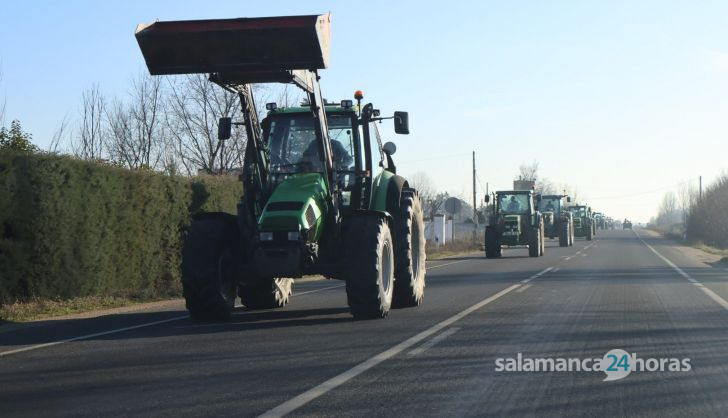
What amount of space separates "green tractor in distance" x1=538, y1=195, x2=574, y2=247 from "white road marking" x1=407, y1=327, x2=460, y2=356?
123ft

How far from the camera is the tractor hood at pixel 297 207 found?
11.6 m

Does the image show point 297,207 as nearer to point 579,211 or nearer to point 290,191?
→ point 290,191

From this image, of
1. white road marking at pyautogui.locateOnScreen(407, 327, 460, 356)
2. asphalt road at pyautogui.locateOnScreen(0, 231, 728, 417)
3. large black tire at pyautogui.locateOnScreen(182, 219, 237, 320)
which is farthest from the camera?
large black tire at pyautogui.locateOnScreen(182, 219, 237, 320)

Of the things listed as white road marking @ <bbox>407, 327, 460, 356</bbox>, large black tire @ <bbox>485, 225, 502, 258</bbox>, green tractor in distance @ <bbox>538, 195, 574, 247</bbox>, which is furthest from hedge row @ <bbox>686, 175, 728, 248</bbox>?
white road marking @ <bbox>407, 327, 460, 356</bbox>

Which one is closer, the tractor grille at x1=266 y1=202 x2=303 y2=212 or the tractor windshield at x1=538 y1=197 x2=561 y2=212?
the tractor grille at x1=266 y1=202 x2=303 y2=212

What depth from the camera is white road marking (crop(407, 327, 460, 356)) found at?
9164 mm

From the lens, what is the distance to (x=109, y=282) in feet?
55.4

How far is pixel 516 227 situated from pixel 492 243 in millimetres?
1113

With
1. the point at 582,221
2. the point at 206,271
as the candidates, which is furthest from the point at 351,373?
the point at 582,221

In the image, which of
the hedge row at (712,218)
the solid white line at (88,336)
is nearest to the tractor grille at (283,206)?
the solid white line at (88,336)

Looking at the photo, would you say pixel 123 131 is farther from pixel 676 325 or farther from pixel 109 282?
pixel 676 325

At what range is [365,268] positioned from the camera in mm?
11734

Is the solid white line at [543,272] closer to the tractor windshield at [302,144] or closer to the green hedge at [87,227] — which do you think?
the green hedge at [87,227]

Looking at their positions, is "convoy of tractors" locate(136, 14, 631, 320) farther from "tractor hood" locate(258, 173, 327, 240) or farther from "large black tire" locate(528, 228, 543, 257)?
"large black tire" locate(528, 228, 543, 257)
